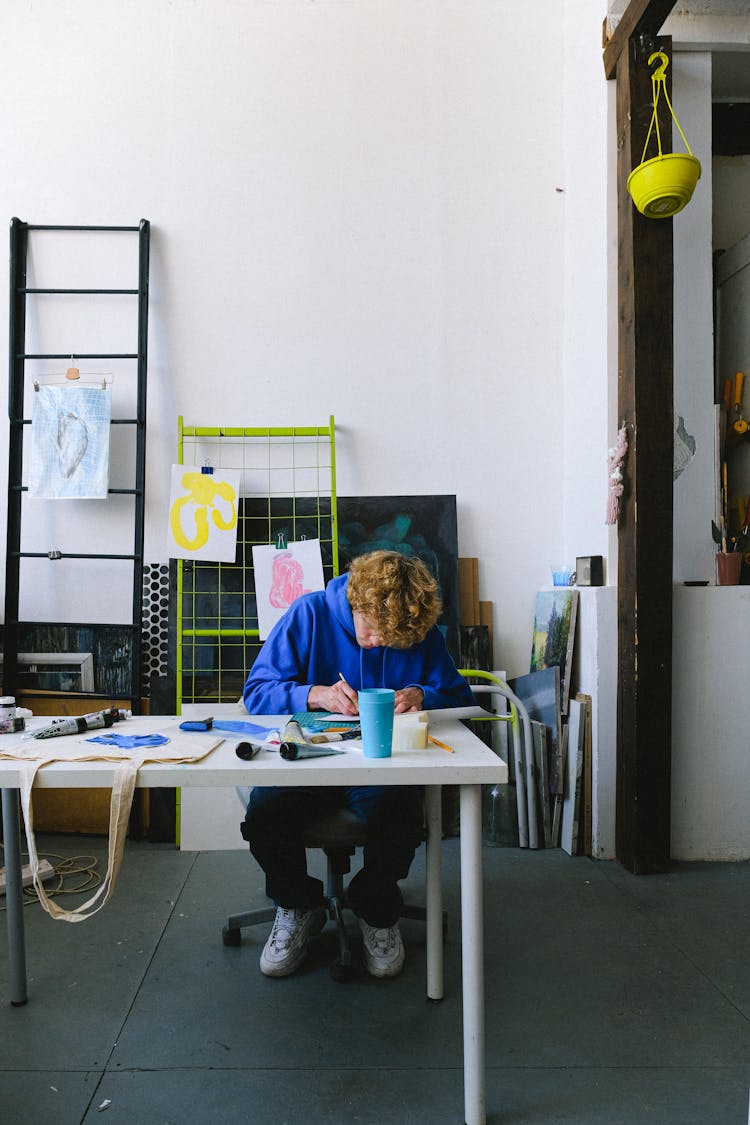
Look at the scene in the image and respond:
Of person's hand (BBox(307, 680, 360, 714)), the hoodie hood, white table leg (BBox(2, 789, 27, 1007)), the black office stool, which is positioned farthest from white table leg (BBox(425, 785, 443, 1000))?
white table leg (BBox(2, 789, 27, 1007))

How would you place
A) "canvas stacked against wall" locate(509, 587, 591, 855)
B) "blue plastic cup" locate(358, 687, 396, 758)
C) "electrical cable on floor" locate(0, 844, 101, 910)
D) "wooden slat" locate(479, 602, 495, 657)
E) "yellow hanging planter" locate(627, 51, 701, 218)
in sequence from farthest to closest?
"wooden slat" locate(479, 602, 495, 657), "canvas stacked against wall" locate(509, 587, 591, 855), "electrical cable on floor" locate(0, 844, 101, 910), "yellow hanging planter" locate(627, 51, 701, 218), "blue plastic cup" locate(358, 687, 396, 758)

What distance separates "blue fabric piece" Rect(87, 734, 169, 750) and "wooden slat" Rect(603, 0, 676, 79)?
9.02 ft

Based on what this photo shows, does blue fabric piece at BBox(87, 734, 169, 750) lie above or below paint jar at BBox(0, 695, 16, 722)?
below

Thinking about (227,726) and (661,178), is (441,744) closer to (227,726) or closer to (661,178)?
(227,726)

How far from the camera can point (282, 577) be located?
10.7 feet

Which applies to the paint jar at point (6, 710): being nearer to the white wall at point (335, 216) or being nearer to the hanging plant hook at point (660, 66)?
the white wall at point (335, 216)

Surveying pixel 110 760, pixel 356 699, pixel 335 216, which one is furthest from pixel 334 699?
pixel 335 216

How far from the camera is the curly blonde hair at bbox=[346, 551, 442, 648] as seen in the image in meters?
1.96

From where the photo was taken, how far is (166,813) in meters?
3.13

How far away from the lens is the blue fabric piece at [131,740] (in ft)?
5.24

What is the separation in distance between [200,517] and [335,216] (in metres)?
1.43

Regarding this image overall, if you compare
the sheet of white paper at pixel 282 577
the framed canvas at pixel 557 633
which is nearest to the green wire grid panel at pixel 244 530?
the sheet of white paper at pixel 282 577

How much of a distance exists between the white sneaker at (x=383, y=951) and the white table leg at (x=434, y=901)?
14 cm

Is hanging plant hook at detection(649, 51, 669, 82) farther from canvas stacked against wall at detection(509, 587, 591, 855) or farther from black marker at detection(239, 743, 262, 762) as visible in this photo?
black marker at detection(239, 743, 262, 762)
